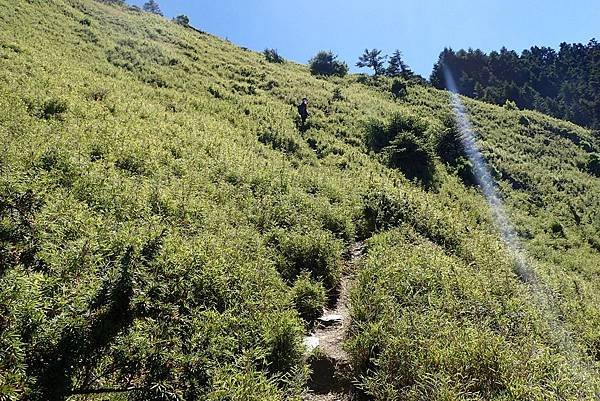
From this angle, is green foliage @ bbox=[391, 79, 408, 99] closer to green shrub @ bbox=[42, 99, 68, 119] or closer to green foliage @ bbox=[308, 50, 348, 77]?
green foliage @ bbox=[308, 50, 348, 77]

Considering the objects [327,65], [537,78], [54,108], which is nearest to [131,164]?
[54,108]

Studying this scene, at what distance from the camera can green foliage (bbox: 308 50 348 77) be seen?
51.0 meters

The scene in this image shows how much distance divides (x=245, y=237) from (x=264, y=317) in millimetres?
3077

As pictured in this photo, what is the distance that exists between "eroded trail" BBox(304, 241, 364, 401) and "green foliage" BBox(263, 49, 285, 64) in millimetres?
44361

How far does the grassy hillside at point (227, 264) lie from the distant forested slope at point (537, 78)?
5183 cm

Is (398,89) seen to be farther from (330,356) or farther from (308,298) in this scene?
(330,356)

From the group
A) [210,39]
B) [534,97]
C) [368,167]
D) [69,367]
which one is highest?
[534,97]

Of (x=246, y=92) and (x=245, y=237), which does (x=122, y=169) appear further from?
(x=246, y=92)

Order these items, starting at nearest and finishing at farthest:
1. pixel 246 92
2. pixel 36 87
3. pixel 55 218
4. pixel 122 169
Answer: pixel 55 218 → pixel 122 169 → pixel 36 87 → pixel 246 92

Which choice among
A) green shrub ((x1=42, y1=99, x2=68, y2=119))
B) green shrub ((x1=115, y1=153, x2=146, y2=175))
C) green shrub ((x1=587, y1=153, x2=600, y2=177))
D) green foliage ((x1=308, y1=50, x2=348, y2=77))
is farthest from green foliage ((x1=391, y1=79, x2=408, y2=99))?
green shrub ((x1=115, y1=153, x2=146, y2=175))

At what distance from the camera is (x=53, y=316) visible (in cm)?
584

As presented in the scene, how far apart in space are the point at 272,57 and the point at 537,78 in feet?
186

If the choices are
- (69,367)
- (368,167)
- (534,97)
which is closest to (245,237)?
(69,367)

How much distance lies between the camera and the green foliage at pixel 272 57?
166 feet
